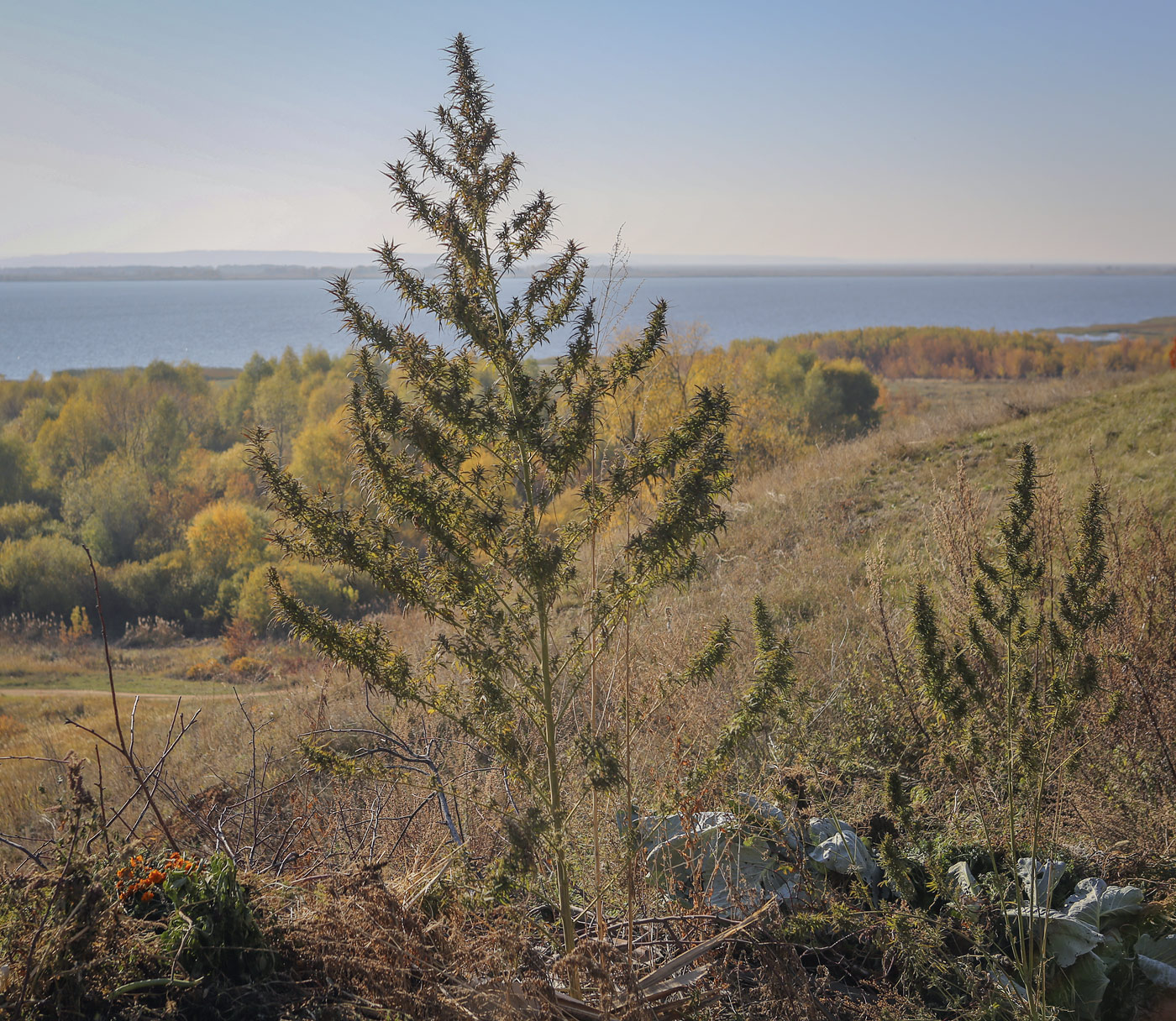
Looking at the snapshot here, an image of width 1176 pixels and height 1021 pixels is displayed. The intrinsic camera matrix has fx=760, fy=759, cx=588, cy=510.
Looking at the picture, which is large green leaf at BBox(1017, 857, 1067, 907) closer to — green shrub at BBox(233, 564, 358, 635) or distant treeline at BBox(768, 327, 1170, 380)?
green shrub at BBox(233, 564, 358, 635)

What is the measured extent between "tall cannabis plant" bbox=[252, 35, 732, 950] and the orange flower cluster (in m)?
0.91

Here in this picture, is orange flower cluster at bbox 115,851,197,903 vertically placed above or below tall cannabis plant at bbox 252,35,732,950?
below

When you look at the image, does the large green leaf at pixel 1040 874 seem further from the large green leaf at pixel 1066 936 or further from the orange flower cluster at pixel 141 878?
the orange flower cluster at pixel 141 878

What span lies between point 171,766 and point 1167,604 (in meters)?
13.1

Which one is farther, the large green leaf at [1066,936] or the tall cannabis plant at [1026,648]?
the large green leaf at [1066,936]

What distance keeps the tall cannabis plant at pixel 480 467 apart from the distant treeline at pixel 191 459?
1911 centimetres

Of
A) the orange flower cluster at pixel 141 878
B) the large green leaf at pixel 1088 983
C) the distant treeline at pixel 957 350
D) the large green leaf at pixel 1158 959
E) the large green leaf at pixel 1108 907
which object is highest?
the distant treeline at pixel 957 350

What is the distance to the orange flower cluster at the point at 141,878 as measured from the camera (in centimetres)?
254

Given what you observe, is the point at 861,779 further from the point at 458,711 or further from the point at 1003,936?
the point at 458,711

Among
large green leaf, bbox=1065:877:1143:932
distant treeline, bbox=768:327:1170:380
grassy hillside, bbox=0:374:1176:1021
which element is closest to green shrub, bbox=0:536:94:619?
grassy hillside, bbox=0:374:1176:1021

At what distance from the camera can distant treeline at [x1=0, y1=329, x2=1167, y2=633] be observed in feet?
128

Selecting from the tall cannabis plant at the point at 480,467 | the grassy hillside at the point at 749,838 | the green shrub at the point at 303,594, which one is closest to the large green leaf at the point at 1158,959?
the grassy hillside at the point at 749,838

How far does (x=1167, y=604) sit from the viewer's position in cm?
480

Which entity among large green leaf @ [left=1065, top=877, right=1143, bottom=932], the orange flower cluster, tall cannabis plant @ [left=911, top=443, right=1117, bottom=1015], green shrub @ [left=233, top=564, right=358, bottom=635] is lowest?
green shrub @ [left=233, top=564, right=358, bottom=635]
